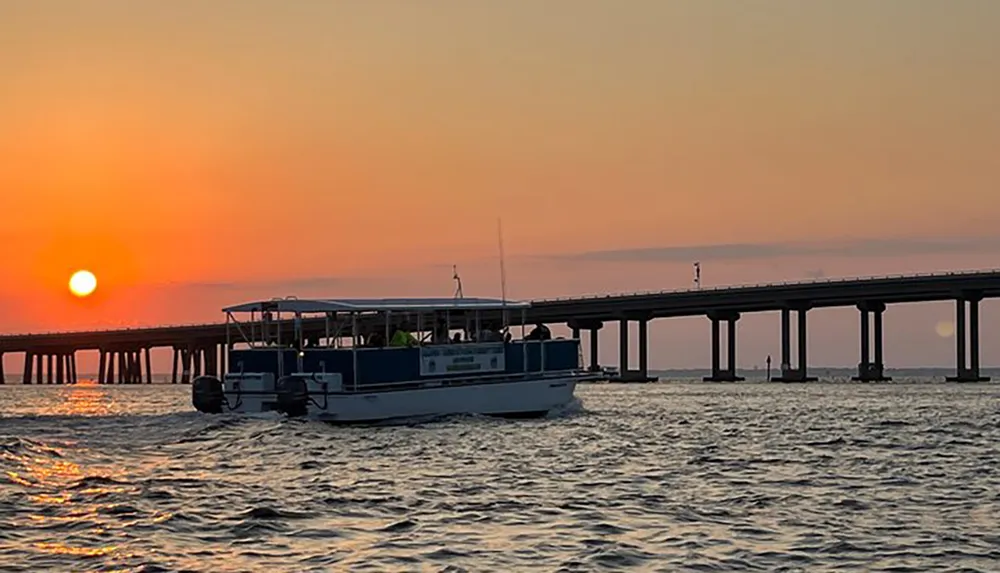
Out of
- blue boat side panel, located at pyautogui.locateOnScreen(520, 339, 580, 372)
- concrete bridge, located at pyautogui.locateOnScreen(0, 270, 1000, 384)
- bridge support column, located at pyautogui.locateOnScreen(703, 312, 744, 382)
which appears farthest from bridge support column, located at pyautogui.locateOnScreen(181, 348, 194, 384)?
blue boat side panel, located at pyautogui.locateOnScreen(520, 339, 580, 372)

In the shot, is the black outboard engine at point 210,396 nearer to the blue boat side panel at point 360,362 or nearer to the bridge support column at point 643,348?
the blue boat side panel at point 360,362

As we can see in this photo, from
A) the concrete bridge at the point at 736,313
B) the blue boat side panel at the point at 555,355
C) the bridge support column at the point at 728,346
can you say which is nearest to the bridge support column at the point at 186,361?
the concrete bridge at the point at 736,313

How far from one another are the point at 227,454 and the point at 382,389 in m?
14.1

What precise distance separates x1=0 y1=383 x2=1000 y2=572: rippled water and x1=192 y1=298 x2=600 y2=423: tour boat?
291 cm

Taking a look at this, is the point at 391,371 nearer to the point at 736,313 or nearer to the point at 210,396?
the point at 210,396

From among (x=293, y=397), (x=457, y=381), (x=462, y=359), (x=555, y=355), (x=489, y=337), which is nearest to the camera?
(x=293, y=397)

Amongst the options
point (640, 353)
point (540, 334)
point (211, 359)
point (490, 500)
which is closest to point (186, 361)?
point (211, 359)

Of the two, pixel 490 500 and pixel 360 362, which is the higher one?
pixel 360 362

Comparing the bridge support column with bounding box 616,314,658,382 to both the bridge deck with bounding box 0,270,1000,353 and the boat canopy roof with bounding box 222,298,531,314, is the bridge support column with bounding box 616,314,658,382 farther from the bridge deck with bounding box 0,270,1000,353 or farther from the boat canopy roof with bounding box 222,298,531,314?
the boat canopy roof with bounding box 222,298,531,314

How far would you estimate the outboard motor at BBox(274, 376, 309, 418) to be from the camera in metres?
47.6

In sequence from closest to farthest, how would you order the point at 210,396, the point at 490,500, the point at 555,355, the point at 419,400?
the point at 490,500 < the point at 419,400 < the point at 210,396 < the point at 555,355

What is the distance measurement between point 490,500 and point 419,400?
2447 centimetres

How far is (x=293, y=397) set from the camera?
47531 mm

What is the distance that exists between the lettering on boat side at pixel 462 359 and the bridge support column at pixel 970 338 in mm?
90778
